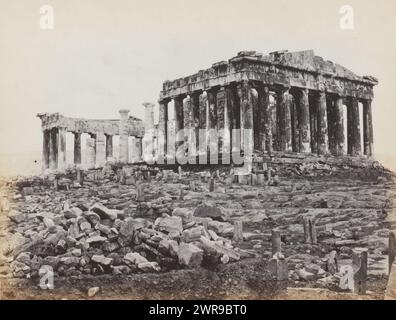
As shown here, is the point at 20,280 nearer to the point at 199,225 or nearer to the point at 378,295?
the point at 199,225

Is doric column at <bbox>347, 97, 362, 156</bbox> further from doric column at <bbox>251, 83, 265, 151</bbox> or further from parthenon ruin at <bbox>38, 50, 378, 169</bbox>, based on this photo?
doric column at <bbox>251, 83, 265, 151</bbox>

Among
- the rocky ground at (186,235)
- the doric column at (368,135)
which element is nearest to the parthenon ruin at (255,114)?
the doric column at (368,135)

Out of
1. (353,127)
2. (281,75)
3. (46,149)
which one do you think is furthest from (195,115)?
(46,149)

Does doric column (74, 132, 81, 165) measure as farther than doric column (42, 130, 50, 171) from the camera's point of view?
Yes

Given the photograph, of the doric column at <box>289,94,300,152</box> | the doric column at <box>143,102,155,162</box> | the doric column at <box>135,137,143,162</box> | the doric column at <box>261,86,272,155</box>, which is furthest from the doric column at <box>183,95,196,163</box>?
the doric column at <box>289,94,300,152</box>

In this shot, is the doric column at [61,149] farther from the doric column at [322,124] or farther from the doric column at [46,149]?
the doric column at [322,124]
